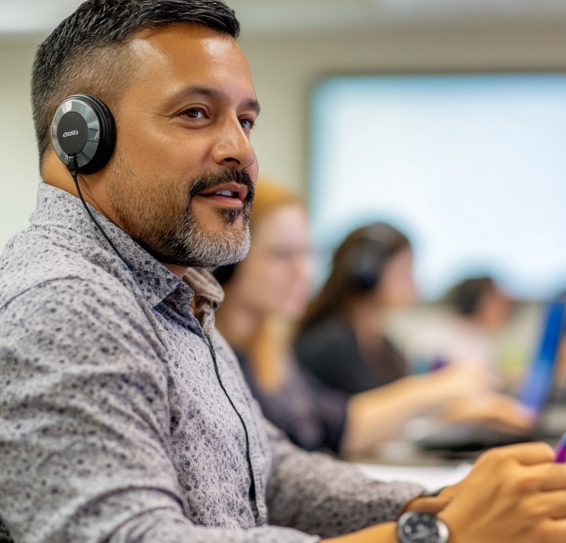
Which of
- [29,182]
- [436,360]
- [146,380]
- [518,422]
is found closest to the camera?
[146,380]

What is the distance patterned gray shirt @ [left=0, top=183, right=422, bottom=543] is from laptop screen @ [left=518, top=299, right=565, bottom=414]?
3.09ft

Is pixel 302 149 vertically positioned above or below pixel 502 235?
above

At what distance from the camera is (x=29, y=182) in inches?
36.9

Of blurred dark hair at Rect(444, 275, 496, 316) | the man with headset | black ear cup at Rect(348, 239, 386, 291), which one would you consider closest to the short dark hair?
the man with headset

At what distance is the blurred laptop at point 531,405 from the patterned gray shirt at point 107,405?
967 millimetres

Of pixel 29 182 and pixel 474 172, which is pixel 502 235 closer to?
pixel 474 172

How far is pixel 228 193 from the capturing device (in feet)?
2.64

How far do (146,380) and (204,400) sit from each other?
129mm

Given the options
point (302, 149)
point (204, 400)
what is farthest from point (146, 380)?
point (302, 149)

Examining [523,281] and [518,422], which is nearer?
[518,422]

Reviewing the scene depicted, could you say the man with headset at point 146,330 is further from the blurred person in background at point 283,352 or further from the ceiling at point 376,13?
the ceiling at point 376,13

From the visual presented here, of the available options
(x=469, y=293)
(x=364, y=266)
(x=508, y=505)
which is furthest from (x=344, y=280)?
(x=508, y=505)

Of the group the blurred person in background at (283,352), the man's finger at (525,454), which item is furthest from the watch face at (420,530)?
the blurred person in background at (283,352)

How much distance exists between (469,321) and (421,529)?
2.72 m
